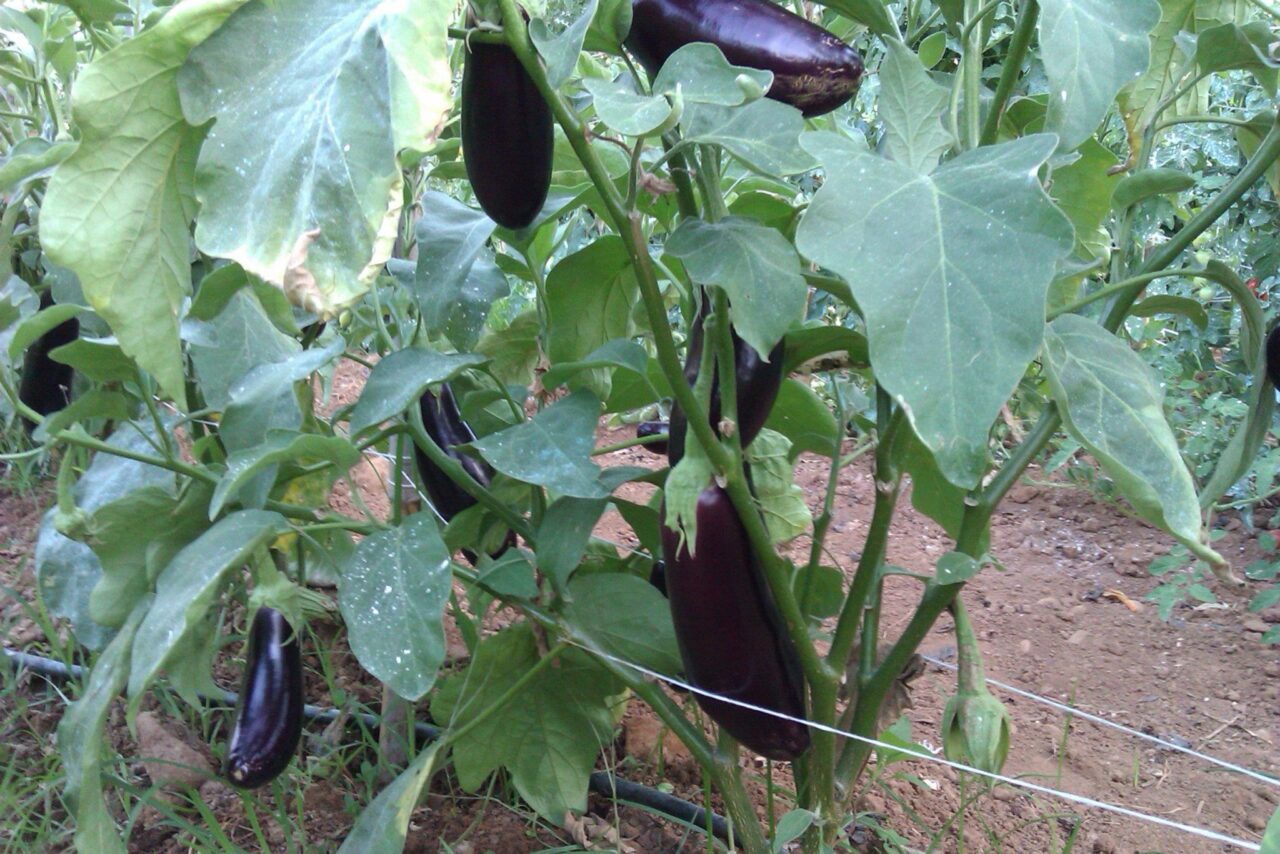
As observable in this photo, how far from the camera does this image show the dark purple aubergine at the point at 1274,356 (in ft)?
2.35

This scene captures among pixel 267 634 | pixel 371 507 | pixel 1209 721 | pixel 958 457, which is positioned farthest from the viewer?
pixel 371 507

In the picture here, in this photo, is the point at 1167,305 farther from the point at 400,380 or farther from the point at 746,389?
the point at 400,380

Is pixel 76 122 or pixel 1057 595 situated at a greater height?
pixel 76 122

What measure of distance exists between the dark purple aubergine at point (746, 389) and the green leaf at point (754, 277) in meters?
0.09

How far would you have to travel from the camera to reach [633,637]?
0.82m

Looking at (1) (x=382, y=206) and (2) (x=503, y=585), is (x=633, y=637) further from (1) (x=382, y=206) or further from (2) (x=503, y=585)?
(1) (x=382, y=206)

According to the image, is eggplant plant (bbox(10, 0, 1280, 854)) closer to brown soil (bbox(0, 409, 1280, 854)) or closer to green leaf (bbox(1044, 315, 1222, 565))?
green leaf (bbox(1044, 315, 1222, 565))

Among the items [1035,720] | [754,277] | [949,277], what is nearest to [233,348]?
[754,277]

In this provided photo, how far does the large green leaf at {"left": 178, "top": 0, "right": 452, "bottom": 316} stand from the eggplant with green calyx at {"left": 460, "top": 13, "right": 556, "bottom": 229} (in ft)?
0.46

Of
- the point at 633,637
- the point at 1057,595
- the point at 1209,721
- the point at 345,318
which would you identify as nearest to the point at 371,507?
the point at 345,318

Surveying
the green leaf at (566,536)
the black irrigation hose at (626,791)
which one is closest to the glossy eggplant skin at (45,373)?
the black irrigation hose at (626,791)

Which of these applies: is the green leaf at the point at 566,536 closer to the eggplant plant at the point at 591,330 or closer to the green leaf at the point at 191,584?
the eggplant plant at the point at 591,330

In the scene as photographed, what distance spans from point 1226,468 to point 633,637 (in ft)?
1.48

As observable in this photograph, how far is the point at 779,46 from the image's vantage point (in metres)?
0.61
